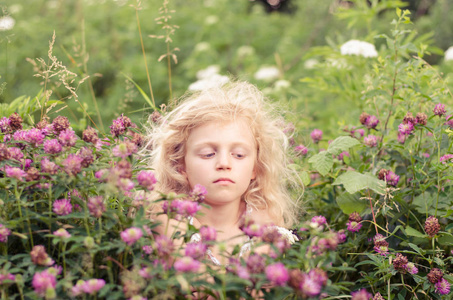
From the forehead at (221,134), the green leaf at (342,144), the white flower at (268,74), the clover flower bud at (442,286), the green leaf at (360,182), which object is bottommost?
the white flower at (268,74)

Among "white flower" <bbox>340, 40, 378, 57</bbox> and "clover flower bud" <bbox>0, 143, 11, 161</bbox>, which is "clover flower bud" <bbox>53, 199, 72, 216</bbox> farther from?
"white flower" <bbox>340, 40, 378, 57</bbox>

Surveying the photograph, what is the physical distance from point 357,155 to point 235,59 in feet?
11.5

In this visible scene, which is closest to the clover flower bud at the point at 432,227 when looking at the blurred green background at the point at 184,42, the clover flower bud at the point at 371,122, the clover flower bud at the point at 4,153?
the clover flower bud at the point at 371,122

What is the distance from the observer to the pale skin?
6.12 feet

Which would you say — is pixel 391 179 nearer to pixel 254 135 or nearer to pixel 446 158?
pixel 446 158

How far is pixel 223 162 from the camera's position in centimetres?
184

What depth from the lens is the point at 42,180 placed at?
1405mm

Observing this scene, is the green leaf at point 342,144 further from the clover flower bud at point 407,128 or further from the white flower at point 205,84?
the white flower at point 205,84

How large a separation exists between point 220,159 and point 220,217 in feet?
0.96

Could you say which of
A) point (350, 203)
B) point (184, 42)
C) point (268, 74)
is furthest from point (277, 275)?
point (184, 42)

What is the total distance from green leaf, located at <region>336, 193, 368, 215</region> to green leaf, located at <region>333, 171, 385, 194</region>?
160 mm

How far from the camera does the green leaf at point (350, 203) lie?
213 centimetres

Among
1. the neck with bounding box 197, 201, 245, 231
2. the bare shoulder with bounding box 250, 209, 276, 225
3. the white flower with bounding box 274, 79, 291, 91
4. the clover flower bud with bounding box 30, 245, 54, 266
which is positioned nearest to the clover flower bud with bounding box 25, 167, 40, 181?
the clover flower bud with bounding box 30, 245, 54, 266

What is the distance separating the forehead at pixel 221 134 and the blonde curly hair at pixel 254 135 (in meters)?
0.03
